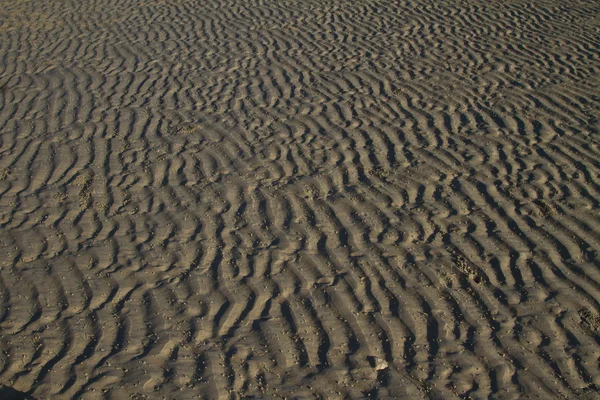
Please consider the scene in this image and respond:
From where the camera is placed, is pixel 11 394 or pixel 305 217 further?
pixel 305 217

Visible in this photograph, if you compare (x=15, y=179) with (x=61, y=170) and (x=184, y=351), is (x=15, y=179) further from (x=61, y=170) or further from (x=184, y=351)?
(x=184, y=351)

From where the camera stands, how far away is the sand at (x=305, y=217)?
15.5ft

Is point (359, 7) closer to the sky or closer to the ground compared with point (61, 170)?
closer to the ground

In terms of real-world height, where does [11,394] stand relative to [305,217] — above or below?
above

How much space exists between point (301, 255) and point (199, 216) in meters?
1.27

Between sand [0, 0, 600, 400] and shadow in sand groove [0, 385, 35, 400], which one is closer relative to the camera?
shadow in sand groove [0, 385, 35, 400]

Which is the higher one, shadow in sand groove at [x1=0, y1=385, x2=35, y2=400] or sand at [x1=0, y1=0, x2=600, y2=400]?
shadow in sand groove at [x1=0, y1=385, x2=35, y2=400]

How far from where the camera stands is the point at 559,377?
4527 mm

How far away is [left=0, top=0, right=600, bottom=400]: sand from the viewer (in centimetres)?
472

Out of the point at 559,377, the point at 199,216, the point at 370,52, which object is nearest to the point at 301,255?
the point at 199,216

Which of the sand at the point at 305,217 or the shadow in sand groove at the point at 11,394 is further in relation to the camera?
the sand at the point at 305,217

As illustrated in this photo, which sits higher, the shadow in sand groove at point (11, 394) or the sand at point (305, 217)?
the shadow in sand groove at point (11, 394)

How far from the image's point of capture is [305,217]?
6.30m

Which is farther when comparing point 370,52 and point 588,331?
point 370,52
